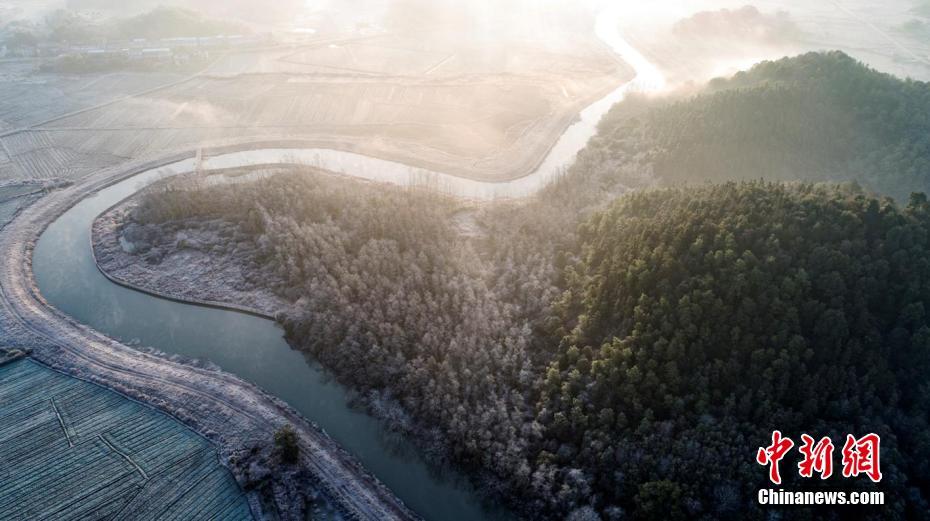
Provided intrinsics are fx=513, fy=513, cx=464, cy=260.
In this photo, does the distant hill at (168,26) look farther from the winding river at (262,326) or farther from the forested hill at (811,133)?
the forested hill at (811,133)

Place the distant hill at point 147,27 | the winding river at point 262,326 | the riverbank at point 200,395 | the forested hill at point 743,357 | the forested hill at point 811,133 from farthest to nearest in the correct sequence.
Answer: the distant hill at point 147,27, the forested hill at point 811,133, the winding river at point 262,326, the riverbank at point 200,395, the forested hill at point 743,357

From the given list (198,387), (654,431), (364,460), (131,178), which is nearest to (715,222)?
(654,431)

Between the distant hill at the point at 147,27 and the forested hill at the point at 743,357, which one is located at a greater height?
the distant hill at the point at 147,27

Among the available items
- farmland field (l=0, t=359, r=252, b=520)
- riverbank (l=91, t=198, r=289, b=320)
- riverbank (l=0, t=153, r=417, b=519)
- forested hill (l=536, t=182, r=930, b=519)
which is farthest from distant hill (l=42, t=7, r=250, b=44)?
forested hill (l=536, t=182, r=930, b=519)

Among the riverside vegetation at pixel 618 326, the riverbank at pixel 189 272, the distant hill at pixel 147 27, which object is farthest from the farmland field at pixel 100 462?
the distant hill at pixel 147 27

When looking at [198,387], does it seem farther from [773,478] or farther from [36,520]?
[773,478]

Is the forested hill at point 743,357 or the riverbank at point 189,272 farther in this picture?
the riverbank at point 189,272
